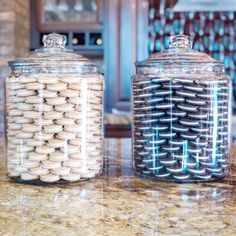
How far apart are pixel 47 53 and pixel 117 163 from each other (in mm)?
308

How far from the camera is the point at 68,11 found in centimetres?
348

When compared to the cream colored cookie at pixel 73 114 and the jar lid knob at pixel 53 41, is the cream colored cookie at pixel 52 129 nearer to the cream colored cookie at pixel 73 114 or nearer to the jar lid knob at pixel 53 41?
the cream colored cookie at pixel 73 114

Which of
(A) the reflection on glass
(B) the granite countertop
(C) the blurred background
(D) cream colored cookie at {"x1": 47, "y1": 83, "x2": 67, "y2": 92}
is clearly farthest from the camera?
(A) the reflection on glass

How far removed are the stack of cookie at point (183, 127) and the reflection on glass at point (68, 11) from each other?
2.80m

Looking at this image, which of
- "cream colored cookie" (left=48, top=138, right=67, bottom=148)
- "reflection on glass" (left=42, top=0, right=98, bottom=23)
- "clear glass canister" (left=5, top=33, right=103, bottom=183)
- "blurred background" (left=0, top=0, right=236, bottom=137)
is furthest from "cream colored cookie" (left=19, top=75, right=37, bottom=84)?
"reflection on glass" (left=42, top=0, right=98, bottom=23)

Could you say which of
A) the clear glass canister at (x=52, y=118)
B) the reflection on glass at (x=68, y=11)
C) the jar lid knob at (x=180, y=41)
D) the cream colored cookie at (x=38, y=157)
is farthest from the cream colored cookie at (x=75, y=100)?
the reflection on glass at (x=68, y=11)

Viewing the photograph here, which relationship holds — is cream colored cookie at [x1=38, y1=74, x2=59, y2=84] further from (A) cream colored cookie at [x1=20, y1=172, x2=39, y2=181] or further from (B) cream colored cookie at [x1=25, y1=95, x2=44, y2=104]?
(A) cream colored cookie at [x1=20, y1=172, x2=39, y2=181]

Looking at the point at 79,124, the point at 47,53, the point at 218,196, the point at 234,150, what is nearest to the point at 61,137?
the point at 79,124

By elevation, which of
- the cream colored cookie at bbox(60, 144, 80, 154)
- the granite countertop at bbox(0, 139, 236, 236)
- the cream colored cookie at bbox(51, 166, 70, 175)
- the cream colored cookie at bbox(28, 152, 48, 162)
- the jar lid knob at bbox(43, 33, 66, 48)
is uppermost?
the jar lid knob at bbox(43, 33, 66, 48)

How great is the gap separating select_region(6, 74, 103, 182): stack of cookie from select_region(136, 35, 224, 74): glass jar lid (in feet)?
0.39

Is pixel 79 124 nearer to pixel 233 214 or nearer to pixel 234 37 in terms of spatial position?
pixel 233 214

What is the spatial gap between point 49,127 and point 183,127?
23 cm

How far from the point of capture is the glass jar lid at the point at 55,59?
756mm

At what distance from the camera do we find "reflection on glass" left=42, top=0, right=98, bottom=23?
136 inches
